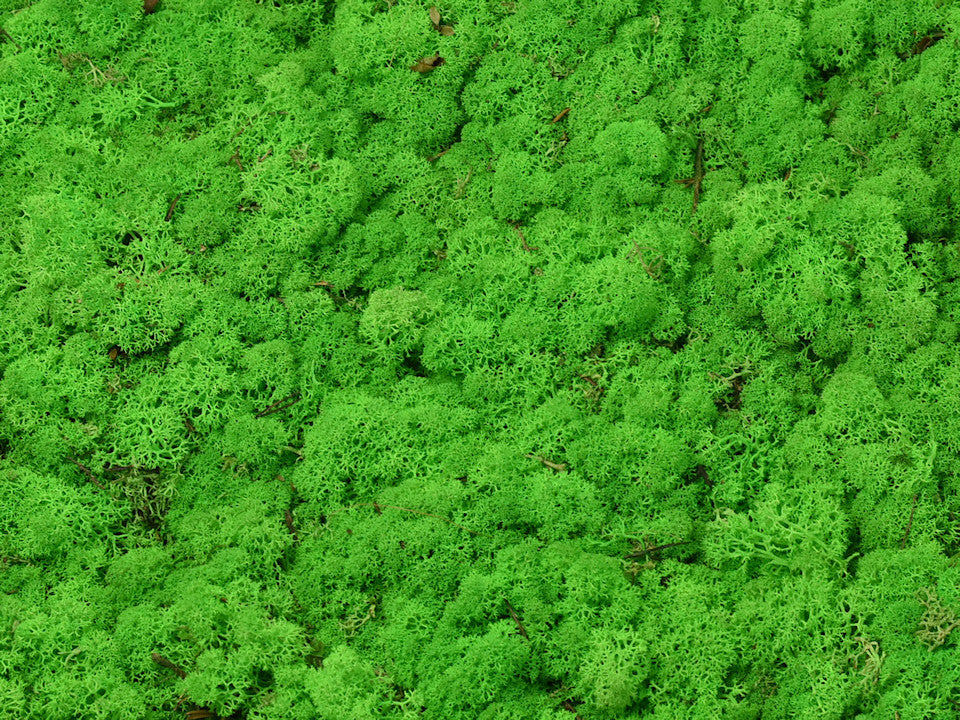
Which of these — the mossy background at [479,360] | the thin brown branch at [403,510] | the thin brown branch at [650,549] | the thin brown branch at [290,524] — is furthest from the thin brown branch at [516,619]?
the thin brown branch at [290,524]

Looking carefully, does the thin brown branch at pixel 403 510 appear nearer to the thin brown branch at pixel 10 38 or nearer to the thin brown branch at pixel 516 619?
the thin brown branch at pixel 516 619

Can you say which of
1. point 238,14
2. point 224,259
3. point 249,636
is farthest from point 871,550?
point 238,14

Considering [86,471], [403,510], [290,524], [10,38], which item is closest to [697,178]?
[403,510]

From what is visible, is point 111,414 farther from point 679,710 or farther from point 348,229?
point 679,710

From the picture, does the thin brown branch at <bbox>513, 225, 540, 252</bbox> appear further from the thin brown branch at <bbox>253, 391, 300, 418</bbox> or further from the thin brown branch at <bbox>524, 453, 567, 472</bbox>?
the thin brown branch at <bbox>253, 391, 300, 418</bbox>

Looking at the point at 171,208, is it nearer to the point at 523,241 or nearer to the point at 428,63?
the point at 428,63
